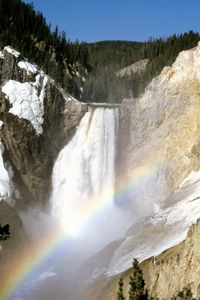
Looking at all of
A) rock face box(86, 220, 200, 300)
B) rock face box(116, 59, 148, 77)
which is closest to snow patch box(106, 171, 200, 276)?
rock face box(86, 220, 200, 300)

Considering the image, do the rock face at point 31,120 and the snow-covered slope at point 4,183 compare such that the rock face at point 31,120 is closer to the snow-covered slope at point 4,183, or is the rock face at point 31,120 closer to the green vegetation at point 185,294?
the snow-covered slope at point 4,183

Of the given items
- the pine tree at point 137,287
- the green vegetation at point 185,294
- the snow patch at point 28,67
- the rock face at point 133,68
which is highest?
the rock face at point 133,68

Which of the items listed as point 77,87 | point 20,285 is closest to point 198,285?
point 20,285

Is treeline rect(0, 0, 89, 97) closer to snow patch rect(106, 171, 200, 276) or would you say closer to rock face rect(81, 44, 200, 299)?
rock face rect(81, 44, 200, 299)

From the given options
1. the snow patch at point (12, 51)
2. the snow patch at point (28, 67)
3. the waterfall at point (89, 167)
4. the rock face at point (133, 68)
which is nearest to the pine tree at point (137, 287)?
the waterfall at point (89, 167)

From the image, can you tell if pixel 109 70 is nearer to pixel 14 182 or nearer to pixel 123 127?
pixel 123 127

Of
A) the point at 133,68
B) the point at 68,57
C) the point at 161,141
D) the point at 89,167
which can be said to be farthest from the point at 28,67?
the point at 133,68
